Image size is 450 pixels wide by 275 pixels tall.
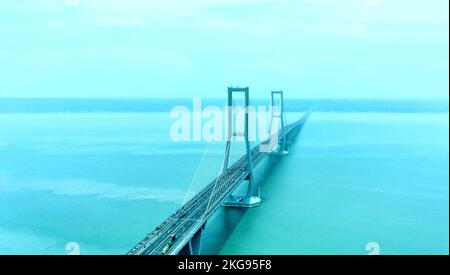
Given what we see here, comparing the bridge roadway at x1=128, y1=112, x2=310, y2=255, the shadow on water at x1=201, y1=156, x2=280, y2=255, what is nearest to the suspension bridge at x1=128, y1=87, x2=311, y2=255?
the bridge roadway at x1=128, y1=112, x2=310, y2=255

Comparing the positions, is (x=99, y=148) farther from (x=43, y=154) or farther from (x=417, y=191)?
(x=417, y=191)

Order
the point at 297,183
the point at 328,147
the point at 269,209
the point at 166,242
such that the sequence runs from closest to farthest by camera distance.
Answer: the point at 166,242, the point at 269,209, the point at 297,183, the point at 328,147

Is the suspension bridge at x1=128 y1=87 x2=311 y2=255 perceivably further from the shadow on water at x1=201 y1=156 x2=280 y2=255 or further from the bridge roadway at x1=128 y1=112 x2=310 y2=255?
the shadow on water at x1=201 y1=156 x2=280 y2=255

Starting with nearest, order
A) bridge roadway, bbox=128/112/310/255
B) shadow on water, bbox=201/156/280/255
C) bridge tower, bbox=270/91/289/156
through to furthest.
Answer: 1. bridge roadway, bbox=128/112/310/255
2. shadow on water, bbox=201/156/280/255
3. bridge tower, bbox=270/91/289/156

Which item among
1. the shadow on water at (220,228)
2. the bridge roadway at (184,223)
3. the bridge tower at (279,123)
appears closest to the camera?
the bridge roadway at (184,223)

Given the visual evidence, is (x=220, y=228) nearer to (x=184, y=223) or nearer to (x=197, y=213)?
(x=197, y=213)

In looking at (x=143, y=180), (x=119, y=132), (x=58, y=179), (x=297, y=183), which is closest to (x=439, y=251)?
(x=297, y=183)

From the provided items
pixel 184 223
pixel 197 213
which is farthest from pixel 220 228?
pixel 184 223

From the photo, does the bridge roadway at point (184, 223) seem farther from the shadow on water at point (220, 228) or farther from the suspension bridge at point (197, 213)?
the shadow on water at point (220, 228)

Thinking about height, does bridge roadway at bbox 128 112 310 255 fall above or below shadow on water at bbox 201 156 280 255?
above

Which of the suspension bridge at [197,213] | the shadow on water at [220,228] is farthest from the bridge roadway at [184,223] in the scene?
the shadow on water at [220,228]

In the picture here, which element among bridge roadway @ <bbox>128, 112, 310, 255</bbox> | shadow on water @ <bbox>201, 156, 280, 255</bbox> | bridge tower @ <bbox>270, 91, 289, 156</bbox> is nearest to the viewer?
bridge roadway @ <bbox>128, 112, 310, 255</bbox>
